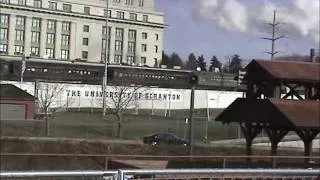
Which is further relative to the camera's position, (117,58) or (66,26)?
(117,58)

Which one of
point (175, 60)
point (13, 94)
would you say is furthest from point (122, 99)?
point (175, 60)

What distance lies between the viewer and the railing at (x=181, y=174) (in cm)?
616

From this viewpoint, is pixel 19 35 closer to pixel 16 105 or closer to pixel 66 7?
pixel 66 7

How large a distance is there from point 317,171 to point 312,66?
826 inches

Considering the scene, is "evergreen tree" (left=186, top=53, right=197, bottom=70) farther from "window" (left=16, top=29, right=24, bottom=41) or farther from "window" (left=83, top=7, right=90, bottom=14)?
"window" (left=16, top=29, right=24, bottom=41)

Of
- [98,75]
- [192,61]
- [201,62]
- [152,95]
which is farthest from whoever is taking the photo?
[201,62]

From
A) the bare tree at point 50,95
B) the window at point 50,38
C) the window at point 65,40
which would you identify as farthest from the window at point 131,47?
the bare tree at point 50,95

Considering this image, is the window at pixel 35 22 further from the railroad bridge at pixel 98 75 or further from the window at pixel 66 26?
the railroad bridge at pixel 98 75

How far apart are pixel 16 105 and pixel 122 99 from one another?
1181 cm

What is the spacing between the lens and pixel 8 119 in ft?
214

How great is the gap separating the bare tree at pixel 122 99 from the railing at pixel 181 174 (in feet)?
178

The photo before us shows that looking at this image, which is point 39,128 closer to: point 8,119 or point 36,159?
point 8,119

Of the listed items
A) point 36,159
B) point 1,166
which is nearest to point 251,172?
point 36,159

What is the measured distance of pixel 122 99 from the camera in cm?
7231
